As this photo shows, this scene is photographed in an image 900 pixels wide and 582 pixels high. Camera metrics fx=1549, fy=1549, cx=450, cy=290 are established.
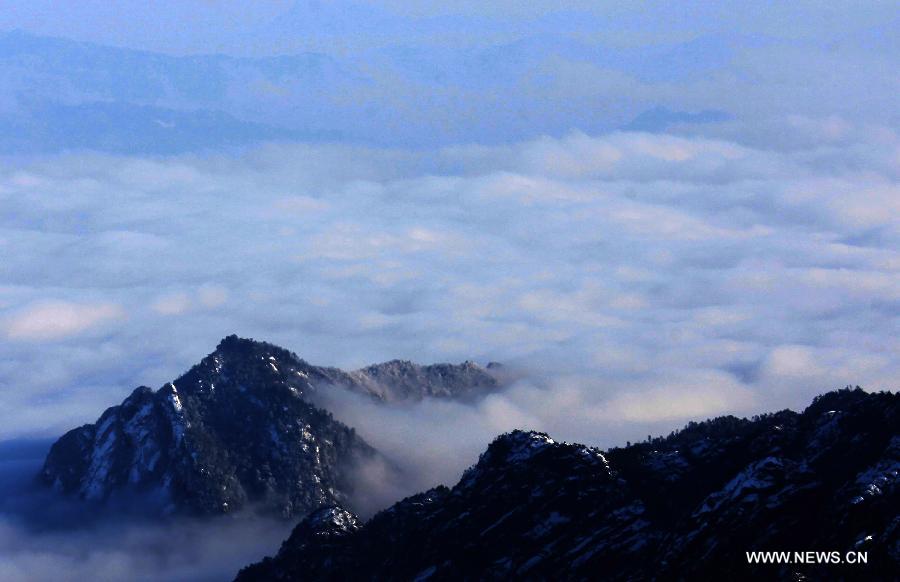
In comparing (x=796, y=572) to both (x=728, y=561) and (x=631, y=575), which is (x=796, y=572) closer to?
(x=728, y=561)

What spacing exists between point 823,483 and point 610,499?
2870cm

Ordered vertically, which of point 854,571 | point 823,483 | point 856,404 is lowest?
point 854,571

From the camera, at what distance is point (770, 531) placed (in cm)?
14338

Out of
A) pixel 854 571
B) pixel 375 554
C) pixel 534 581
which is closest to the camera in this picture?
pixel 854 571

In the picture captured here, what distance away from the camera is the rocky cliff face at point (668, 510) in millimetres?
140625

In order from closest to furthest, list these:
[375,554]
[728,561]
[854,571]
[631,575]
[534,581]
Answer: [854,571], [728,561], [631,575], [534,581], [375,554]

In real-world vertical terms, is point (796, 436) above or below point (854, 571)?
above

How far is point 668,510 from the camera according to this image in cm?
16738

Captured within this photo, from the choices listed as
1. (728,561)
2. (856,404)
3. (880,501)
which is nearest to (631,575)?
(728,561)

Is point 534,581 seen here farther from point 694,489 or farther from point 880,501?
point 880,501

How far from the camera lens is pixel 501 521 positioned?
582 ft

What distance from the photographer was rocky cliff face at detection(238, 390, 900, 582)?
141 meters

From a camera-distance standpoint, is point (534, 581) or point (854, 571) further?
point (534, 581)

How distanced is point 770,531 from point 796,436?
32166 mm
